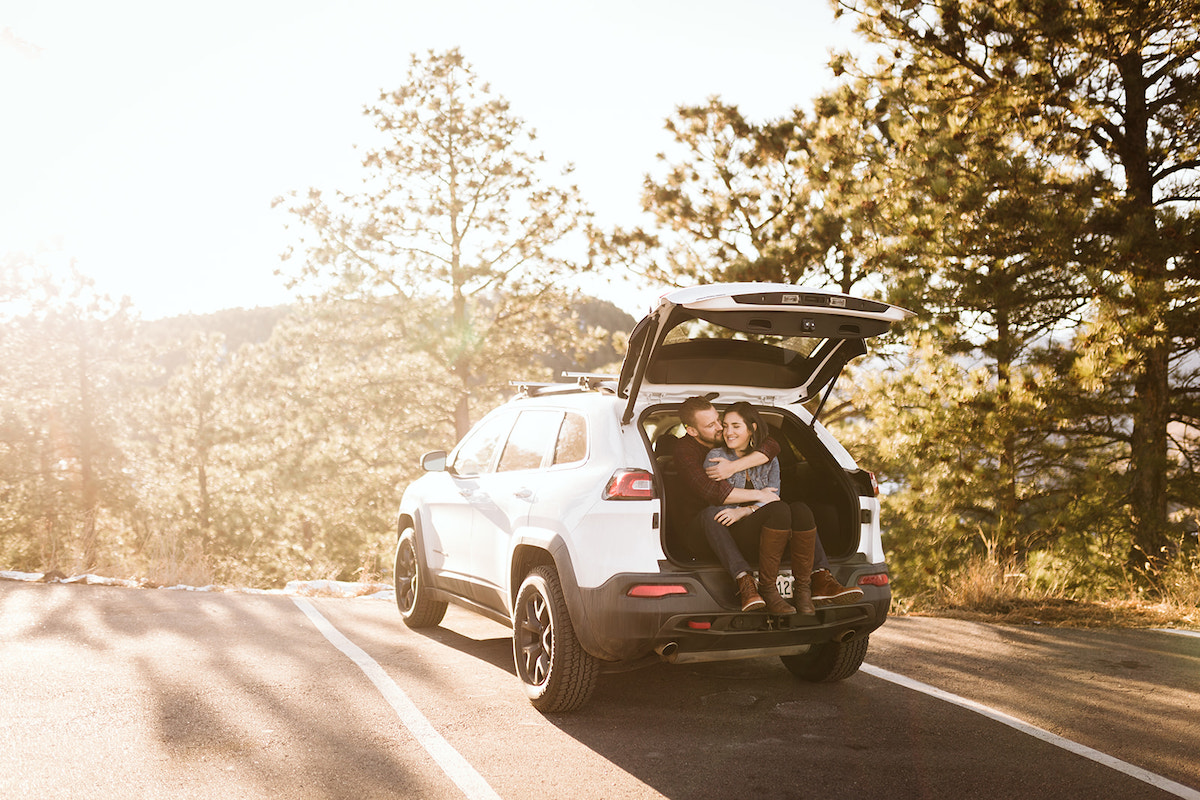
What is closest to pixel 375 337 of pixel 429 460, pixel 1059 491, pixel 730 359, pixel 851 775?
pixel 1059 491

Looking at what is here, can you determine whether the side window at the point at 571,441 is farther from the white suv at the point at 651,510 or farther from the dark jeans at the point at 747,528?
the dark jeans at the point at 747,528

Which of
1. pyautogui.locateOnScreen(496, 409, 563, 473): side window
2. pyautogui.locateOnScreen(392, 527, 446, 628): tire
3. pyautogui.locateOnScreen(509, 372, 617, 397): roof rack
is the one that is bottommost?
pyautogui.locateOnScreen(392, 527, 446, 628): tire

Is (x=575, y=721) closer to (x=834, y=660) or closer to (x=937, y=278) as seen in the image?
(x=834, y=660)

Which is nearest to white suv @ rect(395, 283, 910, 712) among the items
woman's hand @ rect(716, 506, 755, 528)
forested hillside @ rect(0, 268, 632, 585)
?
woman's hand @ rect(716, 506, 755, 528)

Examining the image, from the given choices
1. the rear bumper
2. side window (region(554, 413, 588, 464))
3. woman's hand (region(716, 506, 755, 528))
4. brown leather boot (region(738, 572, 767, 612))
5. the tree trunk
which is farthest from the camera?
the tree trunk

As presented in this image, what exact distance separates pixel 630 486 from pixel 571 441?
0.72 meters

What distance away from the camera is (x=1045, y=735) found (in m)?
4.42

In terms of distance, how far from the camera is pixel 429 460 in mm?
6828

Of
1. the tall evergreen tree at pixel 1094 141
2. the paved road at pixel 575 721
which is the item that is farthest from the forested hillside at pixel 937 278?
the paved road at pixel 575 721

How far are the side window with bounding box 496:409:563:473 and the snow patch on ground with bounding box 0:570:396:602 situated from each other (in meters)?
4.26

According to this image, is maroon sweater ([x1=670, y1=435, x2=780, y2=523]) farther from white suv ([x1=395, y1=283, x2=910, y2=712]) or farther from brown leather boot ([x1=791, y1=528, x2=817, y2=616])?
brown leather boot ([x1=791, y1=528, x2=817, y2=616])

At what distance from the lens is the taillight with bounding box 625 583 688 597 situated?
4355 millimetres

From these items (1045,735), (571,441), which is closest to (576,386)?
(571,441)

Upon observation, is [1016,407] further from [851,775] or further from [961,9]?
[851,775]
